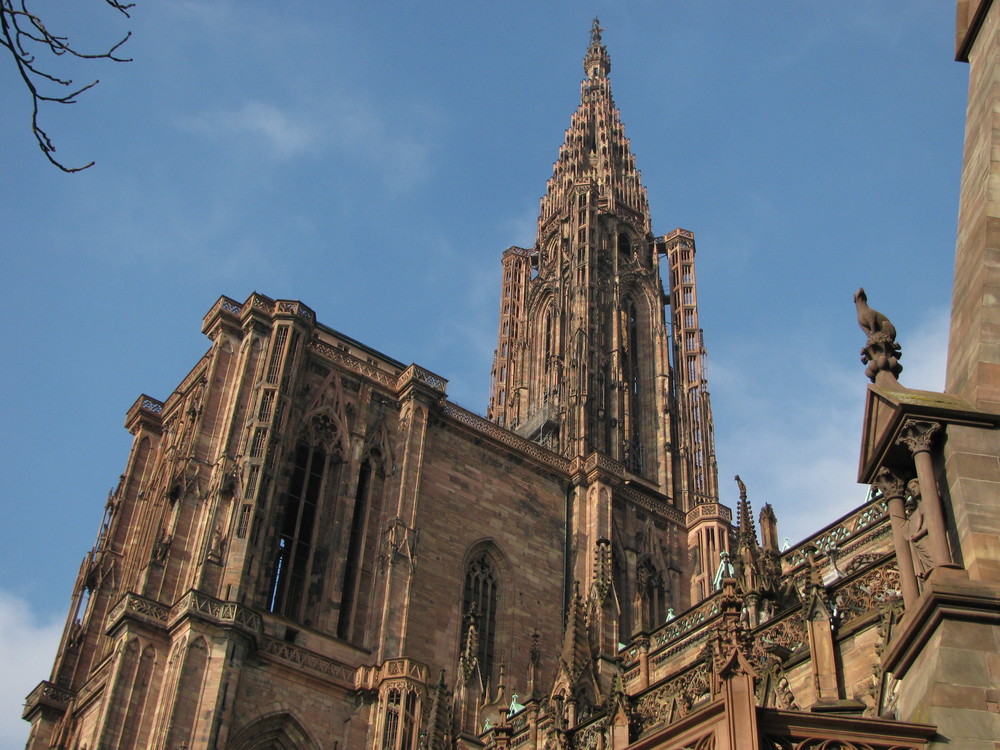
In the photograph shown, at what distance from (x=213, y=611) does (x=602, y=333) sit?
71.3ft

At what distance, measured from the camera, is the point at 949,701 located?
19.9 ft

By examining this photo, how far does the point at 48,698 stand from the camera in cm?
2639

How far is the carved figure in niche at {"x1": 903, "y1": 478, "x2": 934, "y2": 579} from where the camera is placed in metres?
6.76

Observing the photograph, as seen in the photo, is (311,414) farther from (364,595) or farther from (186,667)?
(186,667)

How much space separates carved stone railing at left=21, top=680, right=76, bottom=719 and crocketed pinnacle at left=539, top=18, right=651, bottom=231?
27633 millimetres

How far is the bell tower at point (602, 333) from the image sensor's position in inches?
1501

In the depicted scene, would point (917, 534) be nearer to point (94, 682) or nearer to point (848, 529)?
point (848, 529)

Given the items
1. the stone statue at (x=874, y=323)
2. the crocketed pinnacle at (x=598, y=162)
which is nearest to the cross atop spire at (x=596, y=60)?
the crocketed pinnacle at (x=598, y=162)

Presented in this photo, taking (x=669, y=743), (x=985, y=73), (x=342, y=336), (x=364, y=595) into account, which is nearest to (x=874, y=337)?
(x=985, y=73)

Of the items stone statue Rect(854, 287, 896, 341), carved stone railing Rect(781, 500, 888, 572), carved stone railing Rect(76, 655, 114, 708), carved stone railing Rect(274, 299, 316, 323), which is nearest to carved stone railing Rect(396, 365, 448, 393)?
carved stone railing Rect(274, 299, 316, 323)

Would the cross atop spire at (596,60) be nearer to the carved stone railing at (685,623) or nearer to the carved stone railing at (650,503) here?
the carved stone railing at (650,503)

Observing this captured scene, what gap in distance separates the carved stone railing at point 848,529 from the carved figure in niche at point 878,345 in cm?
1098

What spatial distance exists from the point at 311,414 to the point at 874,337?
69.6ft

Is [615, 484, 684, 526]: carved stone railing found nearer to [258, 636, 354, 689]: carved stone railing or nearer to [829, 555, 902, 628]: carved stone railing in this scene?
[258, 636, 354, 689]: carved stone railing
